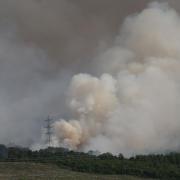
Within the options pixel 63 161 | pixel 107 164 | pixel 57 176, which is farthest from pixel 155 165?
pixel 57 176

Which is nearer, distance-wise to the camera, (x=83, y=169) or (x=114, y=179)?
(x=114, y=179)

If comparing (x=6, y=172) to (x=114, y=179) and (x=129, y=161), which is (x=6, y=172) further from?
(x=129, y=161)

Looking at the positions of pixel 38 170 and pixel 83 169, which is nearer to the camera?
pixel 38 170

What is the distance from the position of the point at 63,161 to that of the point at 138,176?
33.0 m

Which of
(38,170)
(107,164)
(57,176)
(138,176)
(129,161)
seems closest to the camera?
(57,176)

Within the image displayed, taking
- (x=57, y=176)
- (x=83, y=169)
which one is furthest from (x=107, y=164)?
(x=57, y=176)

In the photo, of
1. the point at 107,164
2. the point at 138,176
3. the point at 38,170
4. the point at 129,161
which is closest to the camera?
the point at 38,170

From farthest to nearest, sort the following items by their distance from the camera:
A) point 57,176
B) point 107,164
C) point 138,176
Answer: point 107,164 → point 138,176 → point 57,176

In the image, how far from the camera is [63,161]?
188 m

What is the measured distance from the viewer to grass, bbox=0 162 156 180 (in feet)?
445

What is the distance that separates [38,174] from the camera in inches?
5709

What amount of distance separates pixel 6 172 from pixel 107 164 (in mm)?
46377

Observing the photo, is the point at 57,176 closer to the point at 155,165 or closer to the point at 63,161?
the point at 63,161

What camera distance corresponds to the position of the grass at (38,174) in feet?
445
